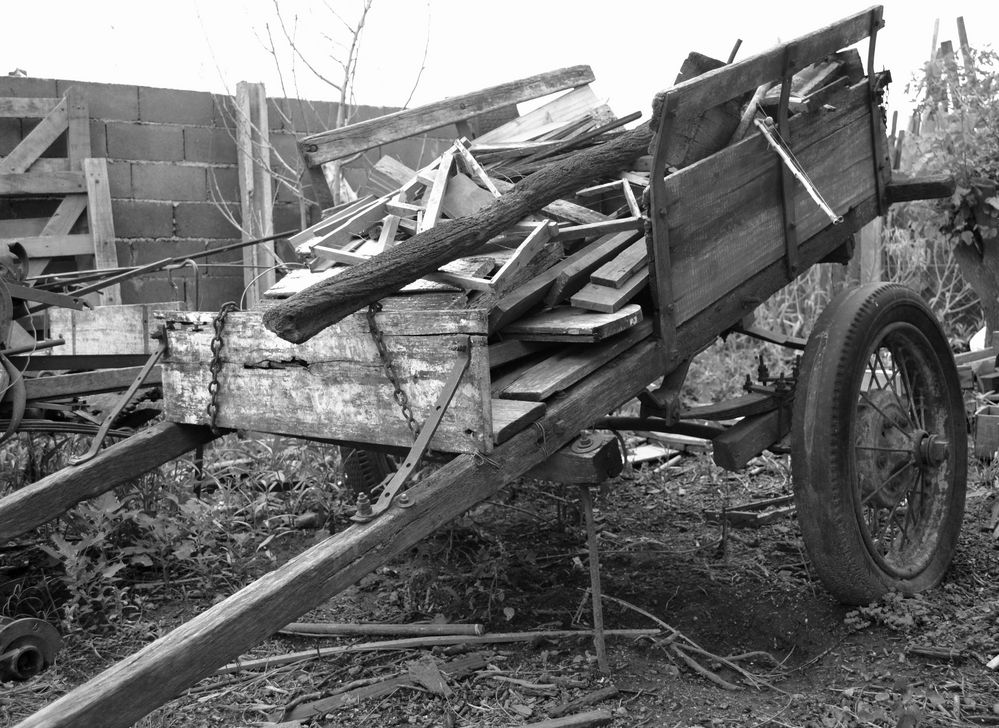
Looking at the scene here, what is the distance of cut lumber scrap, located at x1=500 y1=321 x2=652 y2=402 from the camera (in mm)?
2473

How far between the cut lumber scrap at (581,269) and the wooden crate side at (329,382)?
48 cm

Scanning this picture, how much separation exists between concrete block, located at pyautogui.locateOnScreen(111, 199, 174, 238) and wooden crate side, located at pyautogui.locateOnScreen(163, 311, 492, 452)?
3.43 metres

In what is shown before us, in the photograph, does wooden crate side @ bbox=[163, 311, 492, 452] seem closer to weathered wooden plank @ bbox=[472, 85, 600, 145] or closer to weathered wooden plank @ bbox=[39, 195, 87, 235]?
weathered wooden plank @ bbox=[472, 85, 600, 145]

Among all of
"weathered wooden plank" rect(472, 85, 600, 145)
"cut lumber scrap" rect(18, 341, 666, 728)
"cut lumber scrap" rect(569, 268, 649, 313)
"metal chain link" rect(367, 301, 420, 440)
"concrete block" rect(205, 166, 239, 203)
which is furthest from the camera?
"concrete block" rect(205, 166, 239, 203)

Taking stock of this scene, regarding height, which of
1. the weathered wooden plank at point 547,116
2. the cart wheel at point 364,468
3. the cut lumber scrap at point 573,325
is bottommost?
the cart wheel at point 364,468

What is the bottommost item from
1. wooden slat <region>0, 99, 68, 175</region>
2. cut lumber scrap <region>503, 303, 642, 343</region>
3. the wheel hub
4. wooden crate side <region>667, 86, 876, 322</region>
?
the wheel hub

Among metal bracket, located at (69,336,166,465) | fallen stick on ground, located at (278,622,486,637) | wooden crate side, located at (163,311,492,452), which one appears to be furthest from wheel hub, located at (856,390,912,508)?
metal bracket, located at (69,336,166,465)

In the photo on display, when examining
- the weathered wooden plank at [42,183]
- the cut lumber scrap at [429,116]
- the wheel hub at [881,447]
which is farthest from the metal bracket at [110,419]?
the weathered wooden plank at [42,183]

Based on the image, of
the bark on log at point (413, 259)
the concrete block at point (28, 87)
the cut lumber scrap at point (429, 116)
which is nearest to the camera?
the bark on log at point (413, 259)

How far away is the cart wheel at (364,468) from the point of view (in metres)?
4.14

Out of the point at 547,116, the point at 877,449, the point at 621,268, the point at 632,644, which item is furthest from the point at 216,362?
the point at 877,449

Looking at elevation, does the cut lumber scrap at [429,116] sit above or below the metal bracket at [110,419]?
above

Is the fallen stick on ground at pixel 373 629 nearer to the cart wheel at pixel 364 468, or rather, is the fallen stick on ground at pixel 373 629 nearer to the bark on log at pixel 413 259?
the cart wheel at pixel 364 468

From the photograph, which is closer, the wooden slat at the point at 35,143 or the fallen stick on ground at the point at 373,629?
the fallen stick on ground at the point at 373,629
